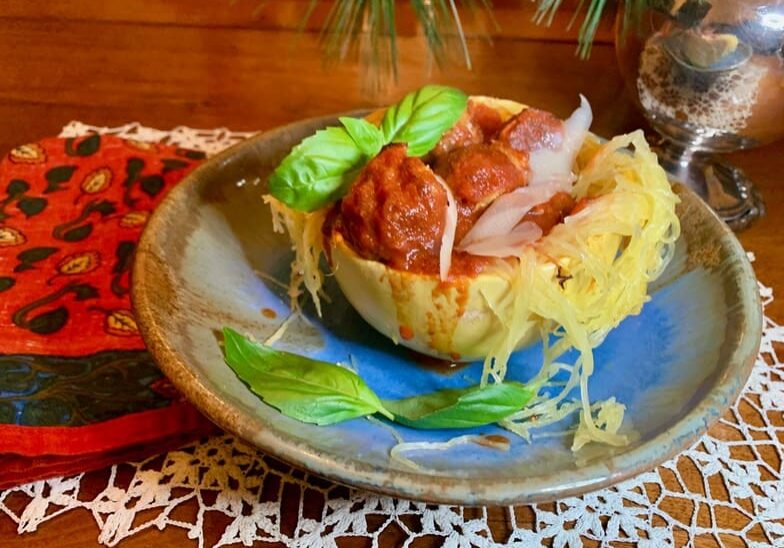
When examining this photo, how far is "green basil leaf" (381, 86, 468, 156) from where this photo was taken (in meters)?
1.04

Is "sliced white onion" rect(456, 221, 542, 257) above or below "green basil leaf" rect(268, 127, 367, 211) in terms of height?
below

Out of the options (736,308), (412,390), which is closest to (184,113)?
(412,390)

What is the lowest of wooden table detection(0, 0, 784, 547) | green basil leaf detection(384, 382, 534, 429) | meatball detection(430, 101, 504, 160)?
wooden table detection(0, 0, 784, 547)

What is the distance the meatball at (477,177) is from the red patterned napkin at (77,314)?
1.37ft

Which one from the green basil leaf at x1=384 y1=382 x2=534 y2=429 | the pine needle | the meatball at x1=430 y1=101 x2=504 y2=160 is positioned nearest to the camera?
the green basil leaf at x1=384 y1=382 x2=534 y2=429

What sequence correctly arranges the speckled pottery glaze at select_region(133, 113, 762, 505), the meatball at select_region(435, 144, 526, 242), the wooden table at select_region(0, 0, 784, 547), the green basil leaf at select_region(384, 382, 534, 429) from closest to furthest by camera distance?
the speckled pottery glaze at select_region(133, 113, 762, 505) → the green basil leaf at select_region(384, 382, 534, 429) → the meatball at select_region(435, 144, 526, 242) → the wooden table at select_region(0, 0, 784, 547)

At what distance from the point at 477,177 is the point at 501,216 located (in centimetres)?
6

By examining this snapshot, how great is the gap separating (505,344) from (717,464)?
32cm

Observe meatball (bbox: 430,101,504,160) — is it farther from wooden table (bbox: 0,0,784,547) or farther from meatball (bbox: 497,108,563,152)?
wooden table (bbox: 0,0,784,547)

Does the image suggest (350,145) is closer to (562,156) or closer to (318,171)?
(318,171)

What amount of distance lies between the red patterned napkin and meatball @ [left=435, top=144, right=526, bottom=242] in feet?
1.37

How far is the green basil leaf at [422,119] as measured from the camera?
1043 millimetres

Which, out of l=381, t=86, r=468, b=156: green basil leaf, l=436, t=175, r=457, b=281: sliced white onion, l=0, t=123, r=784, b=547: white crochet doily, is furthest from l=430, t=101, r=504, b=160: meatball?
l=0, t=123, r=784, b=547: white crochet doily

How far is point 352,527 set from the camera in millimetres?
864
